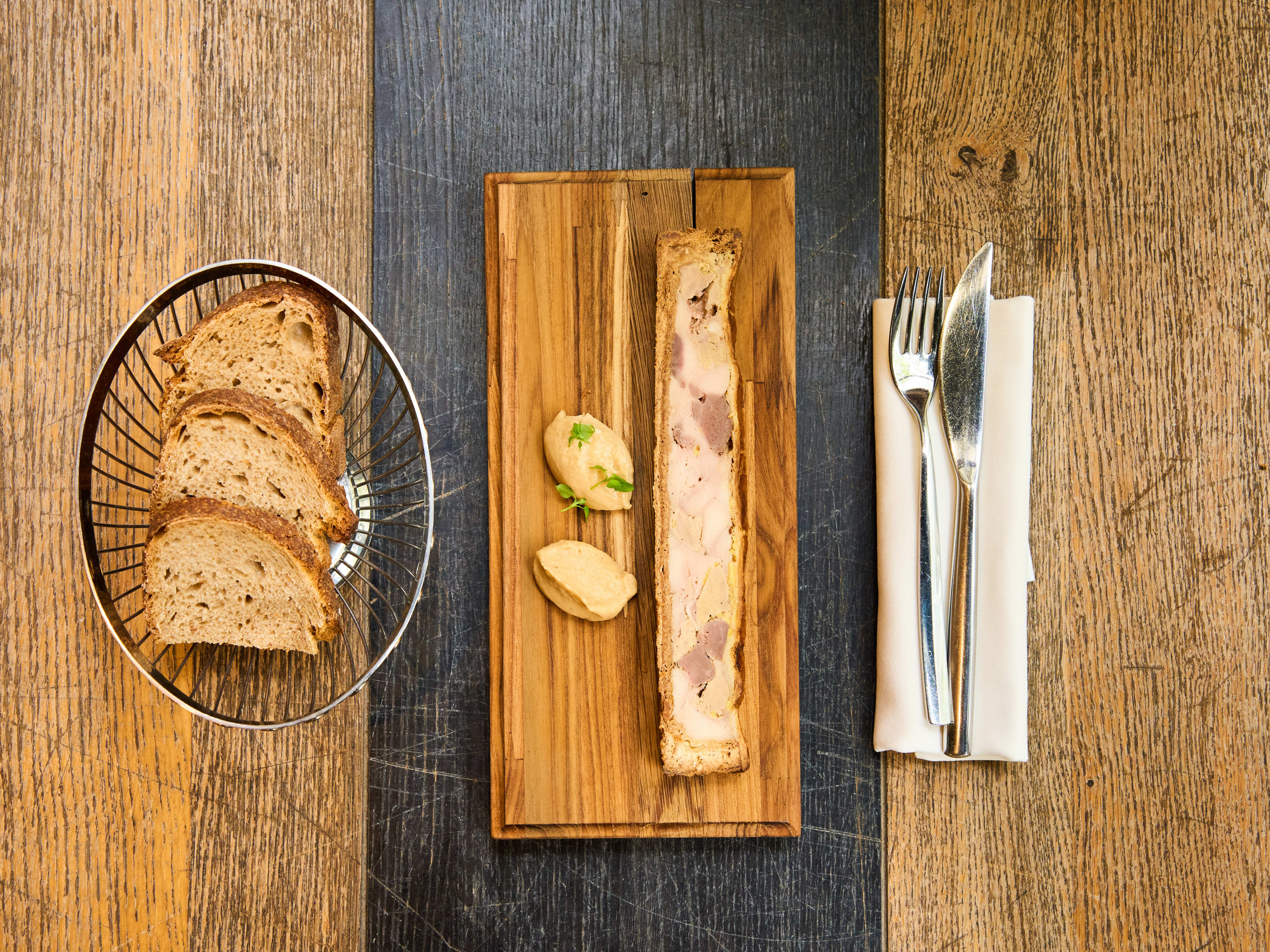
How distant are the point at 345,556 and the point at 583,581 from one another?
471 millimetres

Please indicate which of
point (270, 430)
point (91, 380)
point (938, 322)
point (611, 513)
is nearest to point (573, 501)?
point (611, 513)

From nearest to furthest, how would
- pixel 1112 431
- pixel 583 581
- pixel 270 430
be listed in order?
pixel 270 430, pixel 583 581, pixel 1112 431

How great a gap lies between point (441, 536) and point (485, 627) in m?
0.21

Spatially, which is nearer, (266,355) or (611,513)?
(266,355)

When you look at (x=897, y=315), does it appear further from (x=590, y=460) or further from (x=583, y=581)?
(x=583, y=581)

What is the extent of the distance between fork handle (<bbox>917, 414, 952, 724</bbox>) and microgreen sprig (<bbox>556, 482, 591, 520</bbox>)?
0.66m

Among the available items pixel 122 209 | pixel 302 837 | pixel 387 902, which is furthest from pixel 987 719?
pixel 122 209

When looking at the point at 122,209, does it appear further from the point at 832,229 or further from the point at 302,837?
the point at 832,229

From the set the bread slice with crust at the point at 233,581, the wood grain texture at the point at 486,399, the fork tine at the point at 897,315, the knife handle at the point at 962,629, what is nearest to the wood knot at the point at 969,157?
the wood grain texture at the point at 486,399

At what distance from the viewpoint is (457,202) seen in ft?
4.95

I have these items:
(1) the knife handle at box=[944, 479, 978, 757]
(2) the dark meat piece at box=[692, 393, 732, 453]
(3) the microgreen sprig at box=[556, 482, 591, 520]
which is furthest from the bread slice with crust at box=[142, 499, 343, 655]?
(1) the knife handle at box=[944, 479, 978, 757]

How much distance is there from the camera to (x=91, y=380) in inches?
59.5

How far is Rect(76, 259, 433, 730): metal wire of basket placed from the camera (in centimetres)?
146

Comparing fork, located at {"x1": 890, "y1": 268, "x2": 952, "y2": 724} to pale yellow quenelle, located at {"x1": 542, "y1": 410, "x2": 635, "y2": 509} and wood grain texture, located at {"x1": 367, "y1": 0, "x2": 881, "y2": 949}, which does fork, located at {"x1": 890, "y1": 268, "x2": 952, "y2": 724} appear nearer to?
wood grain texture, located at {"x1": 367, "y1": 0, "x2": 881, "y2": 949}
